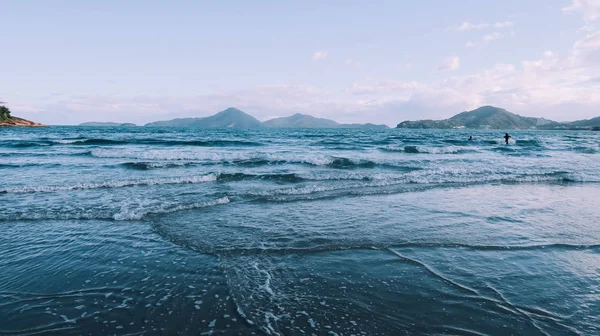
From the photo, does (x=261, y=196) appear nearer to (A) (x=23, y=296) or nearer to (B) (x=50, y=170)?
(A) (x=23, y=296)

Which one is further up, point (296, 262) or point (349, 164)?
point (349, 164)

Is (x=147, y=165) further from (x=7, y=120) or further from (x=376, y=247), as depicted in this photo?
(x=7, y=120)

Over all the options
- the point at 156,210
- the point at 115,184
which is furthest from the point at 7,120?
the point at 156,210

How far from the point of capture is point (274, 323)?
13.8 ft

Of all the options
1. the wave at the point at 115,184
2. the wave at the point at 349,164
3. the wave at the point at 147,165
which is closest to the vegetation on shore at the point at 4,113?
the wave at the point at 147,165

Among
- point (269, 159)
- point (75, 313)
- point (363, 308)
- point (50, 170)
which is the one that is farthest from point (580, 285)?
point (50, 170)

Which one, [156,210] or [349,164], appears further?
[349,164]

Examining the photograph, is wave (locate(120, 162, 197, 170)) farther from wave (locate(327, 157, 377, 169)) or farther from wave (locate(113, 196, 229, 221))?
wave (locate(113, 196, 229, 221))

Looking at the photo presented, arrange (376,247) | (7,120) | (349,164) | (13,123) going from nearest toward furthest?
(376,247) → (349,164) → (7,120) → (13,123)

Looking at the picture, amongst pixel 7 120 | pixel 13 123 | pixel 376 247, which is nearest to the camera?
pixel 376 247

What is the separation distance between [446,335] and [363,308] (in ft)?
3.55

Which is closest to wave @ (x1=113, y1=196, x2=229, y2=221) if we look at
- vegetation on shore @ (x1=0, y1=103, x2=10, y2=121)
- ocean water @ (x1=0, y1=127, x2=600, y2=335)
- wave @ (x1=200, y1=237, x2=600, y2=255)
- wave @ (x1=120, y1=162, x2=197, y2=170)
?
ocean water @ (x1=0, y1=127, x2=600, y2=335)

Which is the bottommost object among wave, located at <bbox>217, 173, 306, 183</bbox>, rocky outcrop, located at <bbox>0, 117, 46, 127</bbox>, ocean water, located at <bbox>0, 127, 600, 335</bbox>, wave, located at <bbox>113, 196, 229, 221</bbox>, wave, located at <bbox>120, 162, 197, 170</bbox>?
ocean water, located at <bbox>0, 127, 600, 335</bbox>

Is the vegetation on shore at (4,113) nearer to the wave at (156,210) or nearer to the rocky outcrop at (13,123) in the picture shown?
the rocky outcrop at (13,123)
